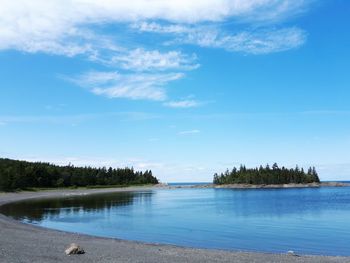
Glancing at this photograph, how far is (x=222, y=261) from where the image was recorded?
24547 mm

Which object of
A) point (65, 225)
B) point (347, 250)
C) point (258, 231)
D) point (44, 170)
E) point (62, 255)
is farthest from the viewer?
point (44, 170)

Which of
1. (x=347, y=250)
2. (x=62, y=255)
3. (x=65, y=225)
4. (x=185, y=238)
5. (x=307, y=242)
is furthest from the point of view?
(x=65, y=225)

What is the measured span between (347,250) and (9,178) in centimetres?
12242

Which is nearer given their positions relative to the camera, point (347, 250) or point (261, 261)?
point (261, 261)

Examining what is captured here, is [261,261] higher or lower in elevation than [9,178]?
lower

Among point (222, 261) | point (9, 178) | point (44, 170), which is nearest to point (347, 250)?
point (222, 261)

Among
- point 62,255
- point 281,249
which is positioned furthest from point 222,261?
point 281,249

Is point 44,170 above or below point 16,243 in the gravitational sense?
above

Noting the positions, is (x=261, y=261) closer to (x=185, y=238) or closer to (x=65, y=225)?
(x=185, y=238)

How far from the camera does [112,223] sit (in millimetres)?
54562

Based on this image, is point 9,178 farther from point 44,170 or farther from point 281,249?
point 281,249

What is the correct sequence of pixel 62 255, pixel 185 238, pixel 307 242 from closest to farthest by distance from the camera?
pixel 62 255 < pixel 307 242 < pixel 185 238

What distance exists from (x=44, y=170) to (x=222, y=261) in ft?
548

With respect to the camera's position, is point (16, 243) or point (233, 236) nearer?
point (16, 243)
